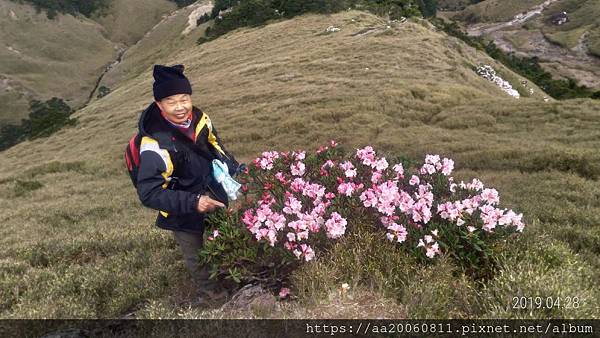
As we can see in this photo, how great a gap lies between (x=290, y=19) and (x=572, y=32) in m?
106

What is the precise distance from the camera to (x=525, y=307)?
3797 mm

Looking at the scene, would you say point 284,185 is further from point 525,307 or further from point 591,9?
point 591,9

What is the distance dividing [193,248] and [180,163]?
120 centimetres

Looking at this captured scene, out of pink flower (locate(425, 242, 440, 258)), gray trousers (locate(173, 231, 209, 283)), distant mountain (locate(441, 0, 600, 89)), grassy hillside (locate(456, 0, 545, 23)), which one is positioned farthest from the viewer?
grassy hillside (locate(456, 0, 545, 23))

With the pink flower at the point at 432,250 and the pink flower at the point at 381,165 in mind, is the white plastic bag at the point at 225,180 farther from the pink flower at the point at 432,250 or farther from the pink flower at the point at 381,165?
the pink flower at the point at 432,250

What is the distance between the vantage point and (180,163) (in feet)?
15.6

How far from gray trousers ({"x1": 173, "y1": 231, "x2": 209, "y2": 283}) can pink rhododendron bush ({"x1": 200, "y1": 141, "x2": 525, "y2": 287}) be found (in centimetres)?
17

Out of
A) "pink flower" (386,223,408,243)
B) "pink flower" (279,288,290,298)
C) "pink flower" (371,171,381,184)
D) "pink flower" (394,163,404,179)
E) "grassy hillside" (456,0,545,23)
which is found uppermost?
"pink flower" (371,171,381,184)

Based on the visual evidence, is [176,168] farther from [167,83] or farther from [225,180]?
[167,83]

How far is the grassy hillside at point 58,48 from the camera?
410ft

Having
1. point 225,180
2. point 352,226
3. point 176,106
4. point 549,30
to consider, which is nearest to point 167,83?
point 176,106

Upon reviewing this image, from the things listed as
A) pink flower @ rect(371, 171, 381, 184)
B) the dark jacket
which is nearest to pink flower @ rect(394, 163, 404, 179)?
pink flower @ rect(371, 171, 381, 184)

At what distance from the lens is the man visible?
436 centimetres

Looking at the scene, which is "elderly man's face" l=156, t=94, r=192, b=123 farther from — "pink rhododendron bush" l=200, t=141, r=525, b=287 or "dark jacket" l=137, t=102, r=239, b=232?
"pink rhododendron bush" l=200, t=141, r=525, b=287
